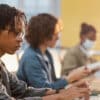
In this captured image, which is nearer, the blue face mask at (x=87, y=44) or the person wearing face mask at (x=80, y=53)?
the person wearing face mask at (x=80, y=53)

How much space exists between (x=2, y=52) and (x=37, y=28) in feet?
3.13

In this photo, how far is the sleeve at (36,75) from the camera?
9.04 feet

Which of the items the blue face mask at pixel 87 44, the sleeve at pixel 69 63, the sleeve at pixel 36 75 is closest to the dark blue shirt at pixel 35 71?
the sleeve at pixel 36 75

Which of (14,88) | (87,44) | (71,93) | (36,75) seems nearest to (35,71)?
(36,75)

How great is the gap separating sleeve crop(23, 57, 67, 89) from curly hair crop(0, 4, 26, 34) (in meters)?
0.88

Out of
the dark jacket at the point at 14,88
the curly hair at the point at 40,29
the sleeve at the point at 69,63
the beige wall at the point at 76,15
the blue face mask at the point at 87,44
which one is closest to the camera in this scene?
the dark jacket at the point at 14,88

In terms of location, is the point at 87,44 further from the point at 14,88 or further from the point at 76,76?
the point at 14,88

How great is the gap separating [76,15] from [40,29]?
150 inches

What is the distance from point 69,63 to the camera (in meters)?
4.40

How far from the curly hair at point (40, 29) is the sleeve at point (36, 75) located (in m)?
0.15

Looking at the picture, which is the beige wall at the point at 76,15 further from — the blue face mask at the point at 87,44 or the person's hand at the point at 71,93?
the person's hand at the point at 71,93

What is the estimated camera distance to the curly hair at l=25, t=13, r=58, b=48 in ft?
9.52

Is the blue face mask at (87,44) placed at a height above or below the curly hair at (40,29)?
below

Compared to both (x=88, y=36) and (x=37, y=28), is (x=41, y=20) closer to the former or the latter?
(x=37, y=28)
